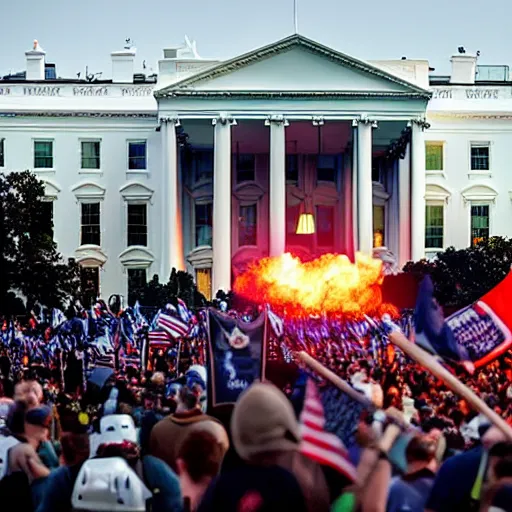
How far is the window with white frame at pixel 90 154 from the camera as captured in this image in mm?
66938

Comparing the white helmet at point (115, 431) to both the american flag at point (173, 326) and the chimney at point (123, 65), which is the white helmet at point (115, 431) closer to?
the american flag at point (173, 326)

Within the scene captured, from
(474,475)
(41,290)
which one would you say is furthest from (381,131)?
(474,475)

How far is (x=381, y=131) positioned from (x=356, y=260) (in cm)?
614

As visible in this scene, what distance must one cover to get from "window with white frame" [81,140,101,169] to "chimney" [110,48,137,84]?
10.6 feet

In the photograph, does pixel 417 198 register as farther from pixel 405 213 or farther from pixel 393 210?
pixel 393 210

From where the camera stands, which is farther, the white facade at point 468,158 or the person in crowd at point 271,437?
the white facade at point 468,158

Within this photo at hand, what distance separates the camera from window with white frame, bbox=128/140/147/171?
66688 mm

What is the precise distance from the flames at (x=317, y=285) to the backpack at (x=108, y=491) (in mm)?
36501

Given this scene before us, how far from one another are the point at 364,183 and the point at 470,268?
667 centimetres

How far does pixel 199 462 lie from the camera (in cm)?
767

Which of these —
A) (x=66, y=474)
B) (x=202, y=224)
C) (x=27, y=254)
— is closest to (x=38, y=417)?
(x=66, y=474)

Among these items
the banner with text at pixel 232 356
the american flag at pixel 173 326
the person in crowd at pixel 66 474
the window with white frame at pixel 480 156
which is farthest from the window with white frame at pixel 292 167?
the person in crowd at pixel 66 474

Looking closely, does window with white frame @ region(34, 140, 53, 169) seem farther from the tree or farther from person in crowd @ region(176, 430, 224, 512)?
person in crowd @ region(176, 430, 224, 512)

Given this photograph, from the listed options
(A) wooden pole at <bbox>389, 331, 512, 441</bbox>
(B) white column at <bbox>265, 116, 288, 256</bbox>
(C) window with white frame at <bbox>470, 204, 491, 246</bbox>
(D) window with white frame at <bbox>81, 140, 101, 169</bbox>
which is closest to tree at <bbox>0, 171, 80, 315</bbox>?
(B) white column at <bbox>265, 116, 288, 256</bbox>
